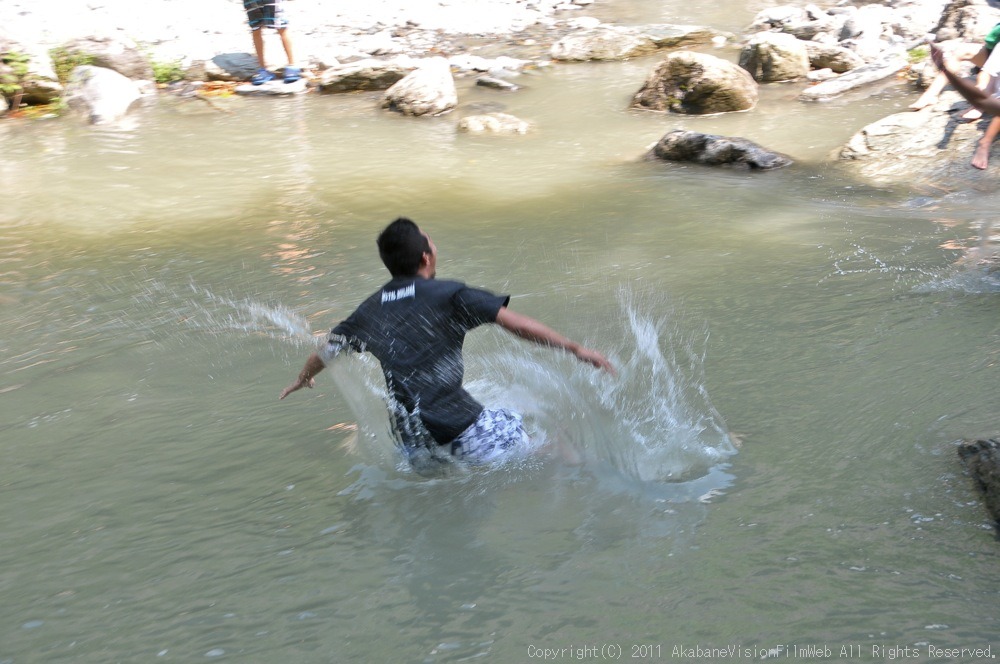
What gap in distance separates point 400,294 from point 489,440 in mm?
733

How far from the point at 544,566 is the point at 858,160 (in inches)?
249

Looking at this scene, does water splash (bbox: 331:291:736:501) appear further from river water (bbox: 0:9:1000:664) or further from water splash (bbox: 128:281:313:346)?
water splash (bbox: 128:281:313:346)

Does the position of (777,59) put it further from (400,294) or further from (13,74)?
(400,294)

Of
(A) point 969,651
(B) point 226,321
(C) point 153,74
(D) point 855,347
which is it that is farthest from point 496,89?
(A) point 969,651

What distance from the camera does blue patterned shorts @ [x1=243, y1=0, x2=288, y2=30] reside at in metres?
12.4

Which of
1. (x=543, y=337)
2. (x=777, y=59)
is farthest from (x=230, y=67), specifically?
(x=543, y=337)

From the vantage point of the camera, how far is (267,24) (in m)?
12.6

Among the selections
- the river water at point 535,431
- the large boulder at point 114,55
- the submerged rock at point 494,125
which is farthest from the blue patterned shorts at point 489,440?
the large boulder at point 114,55

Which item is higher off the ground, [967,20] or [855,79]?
[967,20]

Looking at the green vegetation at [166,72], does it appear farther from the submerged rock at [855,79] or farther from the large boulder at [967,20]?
the large boulder at [967,20]

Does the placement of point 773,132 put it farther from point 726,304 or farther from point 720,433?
point 720,433

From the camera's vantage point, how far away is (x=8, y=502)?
4094mm

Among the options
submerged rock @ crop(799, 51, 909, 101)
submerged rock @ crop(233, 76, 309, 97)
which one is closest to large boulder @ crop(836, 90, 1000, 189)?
submerged rock @ crop(799, 51, 909, 101)

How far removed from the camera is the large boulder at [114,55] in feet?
42.2
